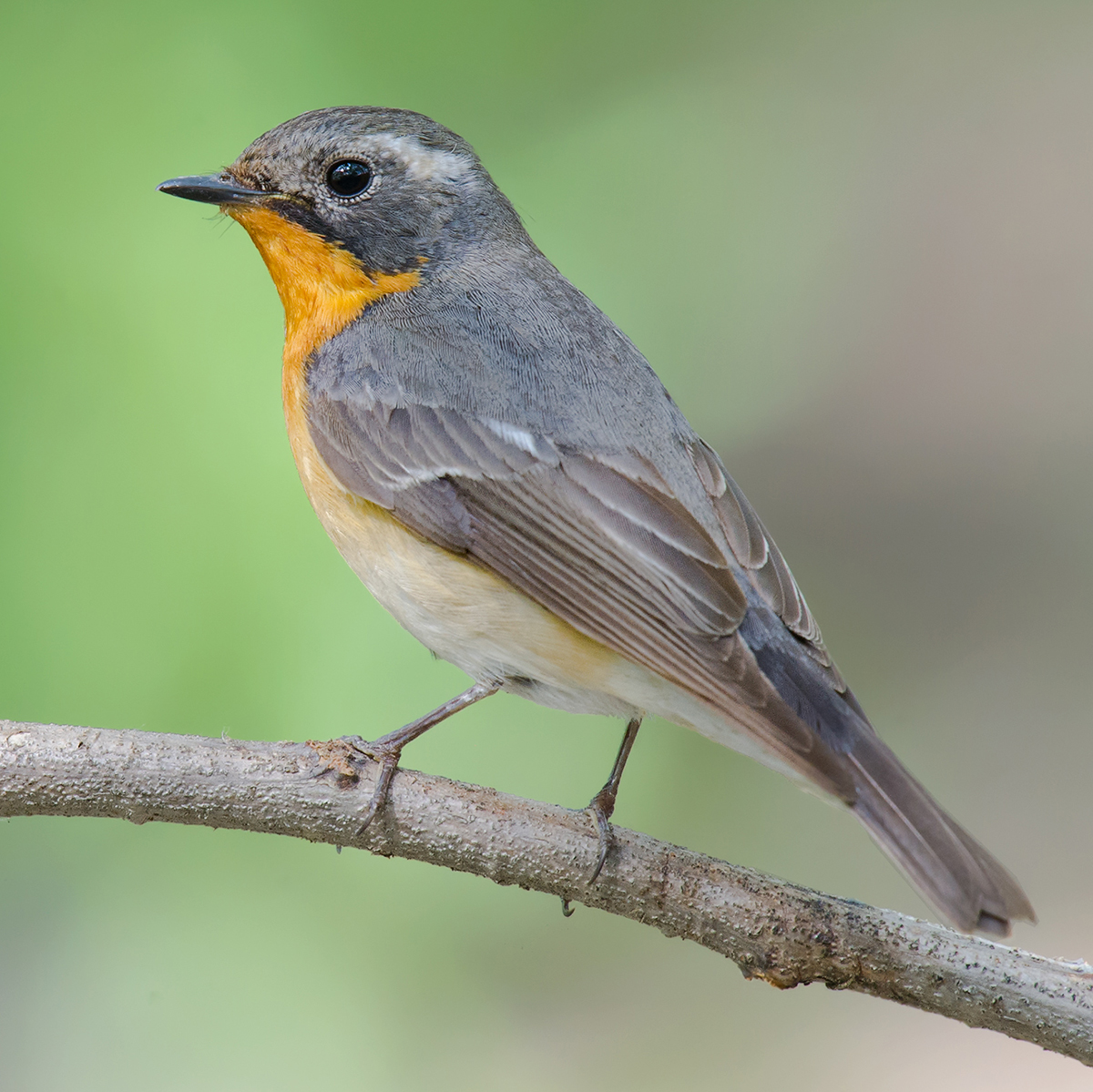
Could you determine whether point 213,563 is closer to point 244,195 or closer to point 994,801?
point 244,195

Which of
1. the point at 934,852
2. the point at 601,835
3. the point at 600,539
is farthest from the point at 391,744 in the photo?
the point at 934,852

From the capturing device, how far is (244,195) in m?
3.48

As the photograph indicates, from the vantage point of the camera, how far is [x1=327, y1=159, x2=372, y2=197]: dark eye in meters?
3.52

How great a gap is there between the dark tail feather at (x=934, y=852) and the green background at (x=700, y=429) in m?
1.64

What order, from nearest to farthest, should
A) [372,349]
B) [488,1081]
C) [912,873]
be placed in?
1. [912,873]
2. [372,349]
3. [488,1081]

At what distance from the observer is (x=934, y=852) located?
8.78 ft

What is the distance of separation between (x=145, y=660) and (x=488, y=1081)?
7.17 ft

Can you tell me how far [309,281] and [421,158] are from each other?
0.50m

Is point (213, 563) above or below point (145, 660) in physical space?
above

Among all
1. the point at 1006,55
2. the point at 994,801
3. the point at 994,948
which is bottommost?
the point at 994,801

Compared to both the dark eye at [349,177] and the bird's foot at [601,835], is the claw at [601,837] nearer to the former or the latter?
the bird's foot at [601,835]

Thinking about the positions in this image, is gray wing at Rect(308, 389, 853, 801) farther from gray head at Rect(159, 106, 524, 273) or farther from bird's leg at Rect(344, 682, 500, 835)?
gray head at Rect(159, 106, 524, 273)

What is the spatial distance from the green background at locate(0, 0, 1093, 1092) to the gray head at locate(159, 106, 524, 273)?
62 centimetres

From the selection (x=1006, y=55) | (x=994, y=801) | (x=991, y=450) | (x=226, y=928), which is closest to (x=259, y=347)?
(x=226, y=928)
